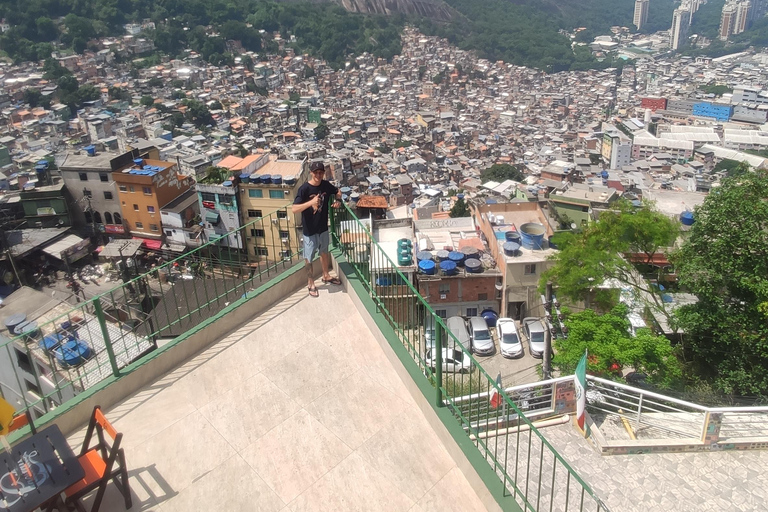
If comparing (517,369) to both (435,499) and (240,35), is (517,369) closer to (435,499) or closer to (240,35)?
(435,499)

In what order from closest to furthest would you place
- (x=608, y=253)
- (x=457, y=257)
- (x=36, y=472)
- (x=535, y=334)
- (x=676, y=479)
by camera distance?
(x=36, y=472) < (x=676, y=479) < (x=608, y=253) < (x=535, y=334) < (x=457, y=257)

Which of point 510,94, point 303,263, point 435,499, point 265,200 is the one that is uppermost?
point 303,263

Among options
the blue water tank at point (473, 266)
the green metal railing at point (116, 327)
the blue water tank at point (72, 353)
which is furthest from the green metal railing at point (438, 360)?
the blue water tank at point (473, 266)

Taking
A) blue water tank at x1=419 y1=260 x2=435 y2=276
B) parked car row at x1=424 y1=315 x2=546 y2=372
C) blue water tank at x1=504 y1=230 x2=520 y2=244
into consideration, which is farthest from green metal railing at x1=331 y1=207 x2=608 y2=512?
blue water tank at x1=504 y1=230 x2=520 y2=244

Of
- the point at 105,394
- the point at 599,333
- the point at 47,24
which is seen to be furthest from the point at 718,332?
the point at 47,24

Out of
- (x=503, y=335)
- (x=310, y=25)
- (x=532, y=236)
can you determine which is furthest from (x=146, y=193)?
(x=310, y=25)

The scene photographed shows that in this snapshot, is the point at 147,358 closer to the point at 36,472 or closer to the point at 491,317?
the point at 36,472
